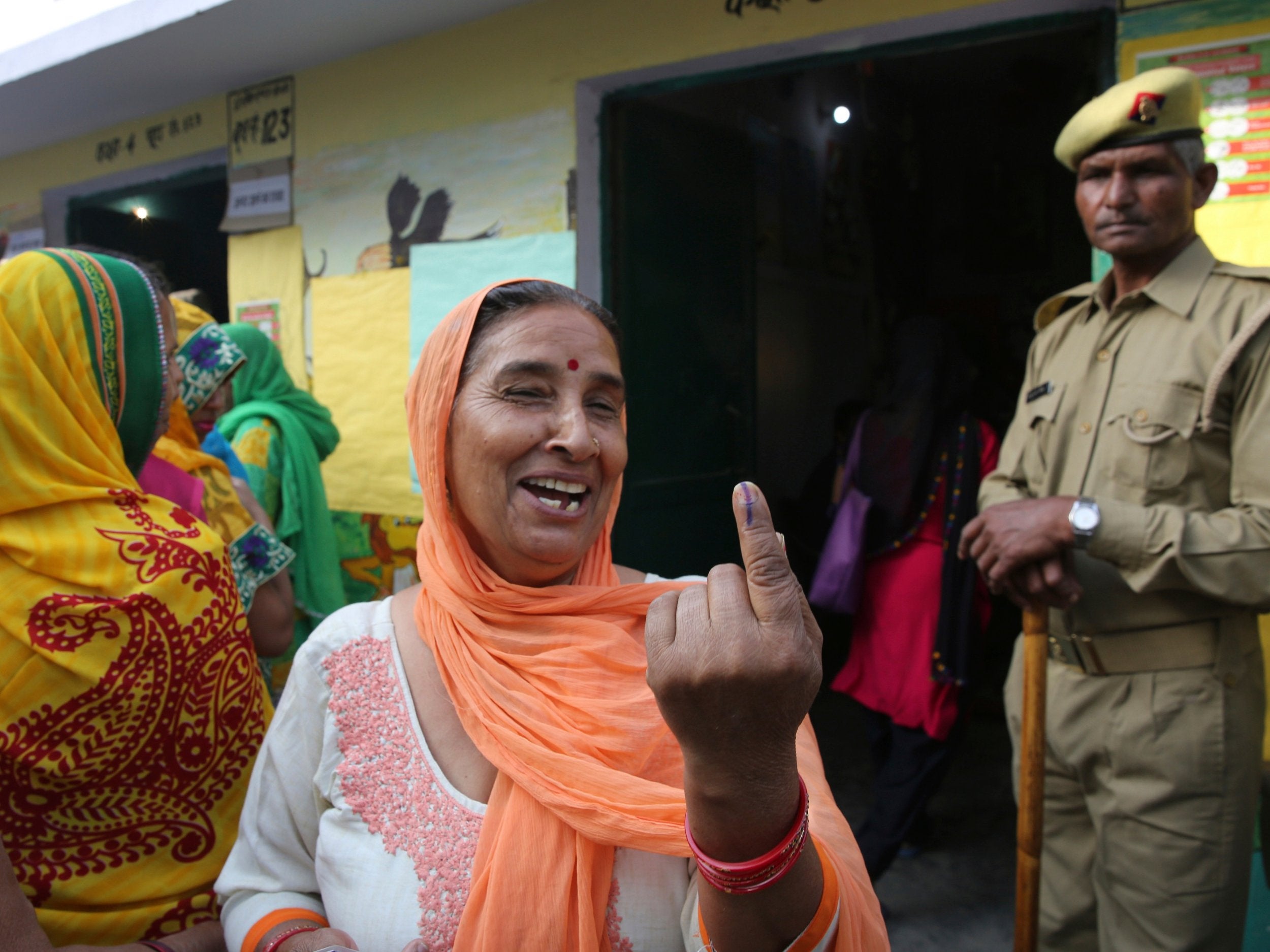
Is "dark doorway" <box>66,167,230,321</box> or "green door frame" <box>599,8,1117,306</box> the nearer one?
"green door frame" <box>599,8,1117,306</box>

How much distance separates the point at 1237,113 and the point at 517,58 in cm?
270

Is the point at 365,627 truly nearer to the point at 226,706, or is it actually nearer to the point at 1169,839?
the point at 226,706

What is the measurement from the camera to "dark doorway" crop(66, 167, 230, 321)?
586 cm

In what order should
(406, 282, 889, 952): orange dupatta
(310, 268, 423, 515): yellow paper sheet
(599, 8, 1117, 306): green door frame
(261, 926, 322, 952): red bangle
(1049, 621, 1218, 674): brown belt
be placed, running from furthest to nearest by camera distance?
(310, 268, 423, 515): yellow paper sheet < (599, 8, 1117, 306): green door frame < (1049, 621, 1218, 674): brown belt < (261, 926, 322, 952): red bangle < (406, 282, 889, 952): orange dupatta

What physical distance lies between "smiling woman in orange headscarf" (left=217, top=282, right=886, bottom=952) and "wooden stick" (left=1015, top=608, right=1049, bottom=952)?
3.72 feet

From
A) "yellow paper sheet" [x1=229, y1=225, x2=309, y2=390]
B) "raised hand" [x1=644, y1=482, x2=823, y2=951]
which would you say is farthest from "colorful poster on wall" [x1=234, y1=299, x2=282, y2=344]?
"raised hand" [x1=644, y1=482, x2=823, y2=951]

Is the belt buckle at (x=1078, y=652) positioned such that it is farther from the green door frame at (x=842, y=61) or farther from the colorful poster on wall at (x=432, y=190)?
the colorful poster on wall at (x=432, y=190)

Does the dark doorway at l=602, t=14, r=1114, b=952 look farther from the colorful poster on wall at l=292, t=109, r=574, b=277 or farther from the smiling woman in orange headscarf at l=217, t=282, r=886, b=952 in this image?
the smiling woman in orange headscarf at l=217, t=282, r=886, b=952

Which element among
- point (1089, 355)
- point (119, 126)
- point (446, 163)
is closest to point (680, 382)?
point (446, 163)

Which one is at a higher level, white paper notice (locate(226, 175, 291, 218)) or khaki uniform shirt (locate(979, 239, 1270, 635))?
white paper notice (locate(226, 175, 291, 218))

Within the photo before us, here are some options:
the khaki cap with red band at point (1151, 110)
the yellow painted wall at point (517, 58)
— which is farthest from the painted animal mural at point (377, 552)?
the khaki cap with red band at point (1151, 110)

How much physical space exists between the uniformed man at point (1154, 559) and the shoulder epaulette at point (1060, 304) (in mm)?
182

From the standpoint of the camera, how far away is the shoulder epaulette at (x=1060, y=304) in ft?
7.95

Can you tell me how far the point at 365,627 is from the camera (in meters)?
1.45
